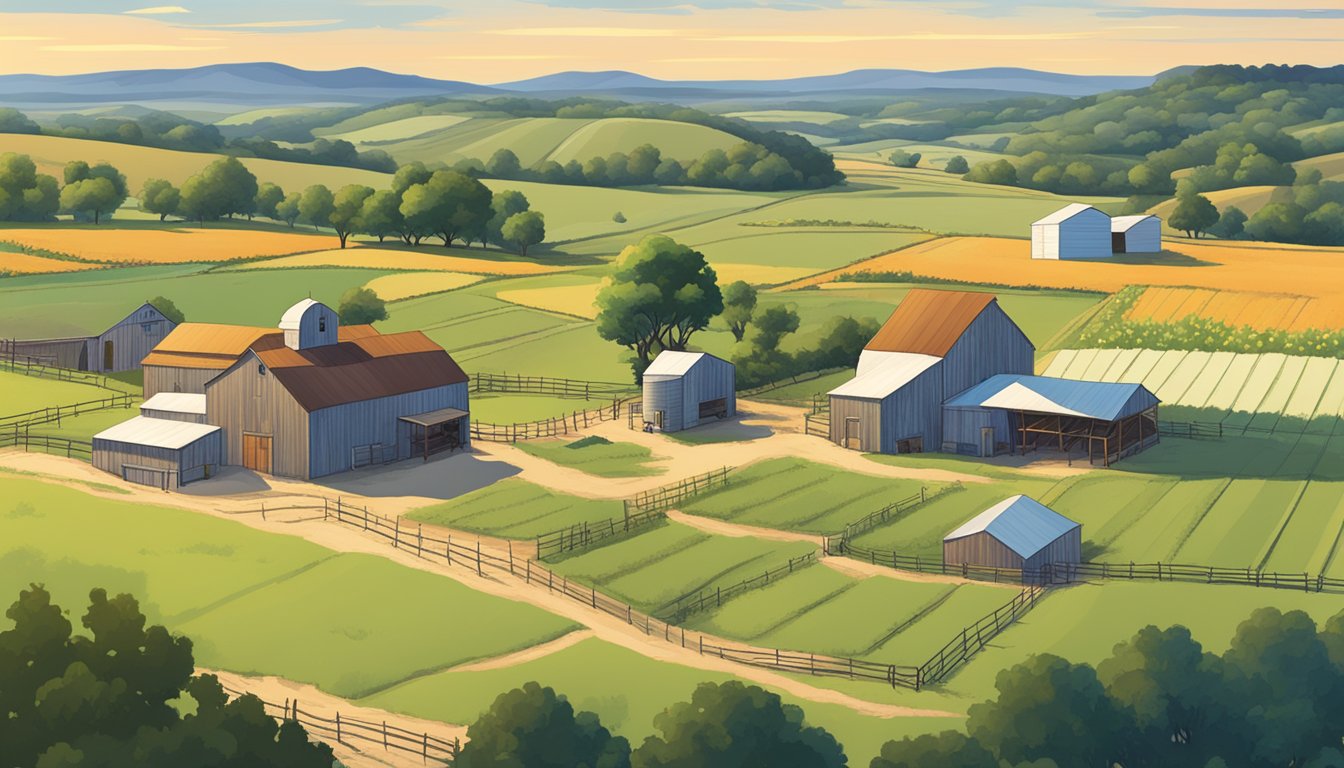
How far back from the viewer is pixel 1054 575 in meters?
60.7

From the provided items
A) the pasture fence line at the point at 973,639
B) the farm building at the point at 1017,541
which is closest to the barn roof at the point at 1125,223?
the farm building at the point at 1017,541

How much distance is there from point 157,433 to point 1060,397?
150 feet

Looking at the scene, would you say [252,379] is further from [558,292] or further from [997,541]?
[558,292]

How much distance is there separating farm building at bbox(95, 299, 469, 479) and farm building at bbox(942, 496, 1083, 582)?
29670 mm

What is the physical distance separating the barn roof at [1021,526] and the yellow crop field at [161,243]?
92328mm

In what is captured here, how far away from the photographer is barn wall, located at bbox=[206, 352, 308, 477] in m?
75.1

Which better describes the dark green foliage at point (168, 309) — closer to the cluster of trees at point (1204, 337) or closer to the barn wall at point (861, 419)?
the barn wall at point (861, 419)

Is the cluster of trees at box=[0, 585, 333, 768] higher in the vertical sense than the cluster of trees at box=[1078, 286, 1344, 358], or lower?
lower

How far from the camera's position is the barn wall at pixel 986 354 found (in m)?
85.8

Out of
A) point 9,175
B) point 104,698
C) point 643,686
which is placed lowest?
point 643,686

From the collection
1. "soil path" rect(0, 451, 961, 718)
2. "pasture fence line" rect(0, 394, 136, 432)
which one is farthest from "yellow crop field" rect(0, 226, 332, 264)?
"soil path" rect(0, 451, 961, 718)

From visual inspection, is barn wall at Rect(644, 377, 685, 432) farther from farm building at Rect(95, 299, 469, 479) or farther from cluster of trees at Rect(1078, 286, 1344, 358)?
cluster of trees at Rect(1078, 286, 1344, 358)

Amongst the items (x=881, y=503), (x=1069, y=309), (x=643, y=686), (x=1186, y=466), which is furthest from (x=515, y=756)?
(x=1069, y=309)

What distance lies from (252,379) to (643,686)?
35514 mm
